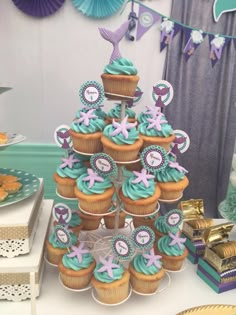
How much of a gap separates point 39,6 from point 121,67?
4.24ft

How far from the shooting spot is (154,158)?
106 cm

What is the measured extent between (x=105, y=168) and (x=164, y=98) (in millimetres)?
340

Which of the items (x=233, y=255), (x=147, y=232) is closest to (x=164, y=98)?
(x=147, y=232)

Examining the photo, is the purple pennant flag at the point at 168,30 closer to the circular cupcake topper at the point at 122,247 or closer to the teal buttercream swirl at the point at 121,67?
the teal buttercream swirl at the point at 121,67

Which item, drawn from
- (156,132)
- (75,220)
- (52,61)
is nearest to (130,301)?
(75,220)

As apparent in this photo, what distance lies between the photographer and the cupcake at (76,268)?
1.10 meters

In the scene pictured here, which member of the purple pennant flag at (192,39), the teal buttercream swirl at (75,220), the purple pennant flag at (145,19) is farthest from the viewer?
the purple pennant flag at (145,19)

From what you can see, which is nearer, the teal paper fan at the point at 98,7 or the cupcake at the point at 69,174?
the cupcake at the point at 69,174

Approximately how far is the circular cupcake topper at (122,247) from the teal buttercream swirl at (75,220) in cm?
26

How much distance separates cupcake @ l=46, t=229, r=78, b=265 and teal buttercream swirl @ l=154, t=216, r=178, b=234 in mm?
327

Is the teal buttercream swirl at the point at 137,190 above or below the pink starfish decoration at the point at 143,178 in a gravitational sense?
below

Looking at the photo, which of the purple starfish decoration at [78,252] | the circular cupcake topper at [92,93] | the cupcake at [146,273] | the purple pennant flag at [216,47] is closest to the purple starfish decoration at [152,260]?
the cupcake at [146,273]

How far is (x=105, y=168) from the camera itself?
1.08 meters

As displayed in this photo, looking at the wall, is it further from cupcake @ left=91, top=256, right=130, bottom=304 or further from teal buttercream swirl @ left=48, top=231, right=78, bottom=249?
cupcake @ left=91, top=256, right=130, bottom=304
